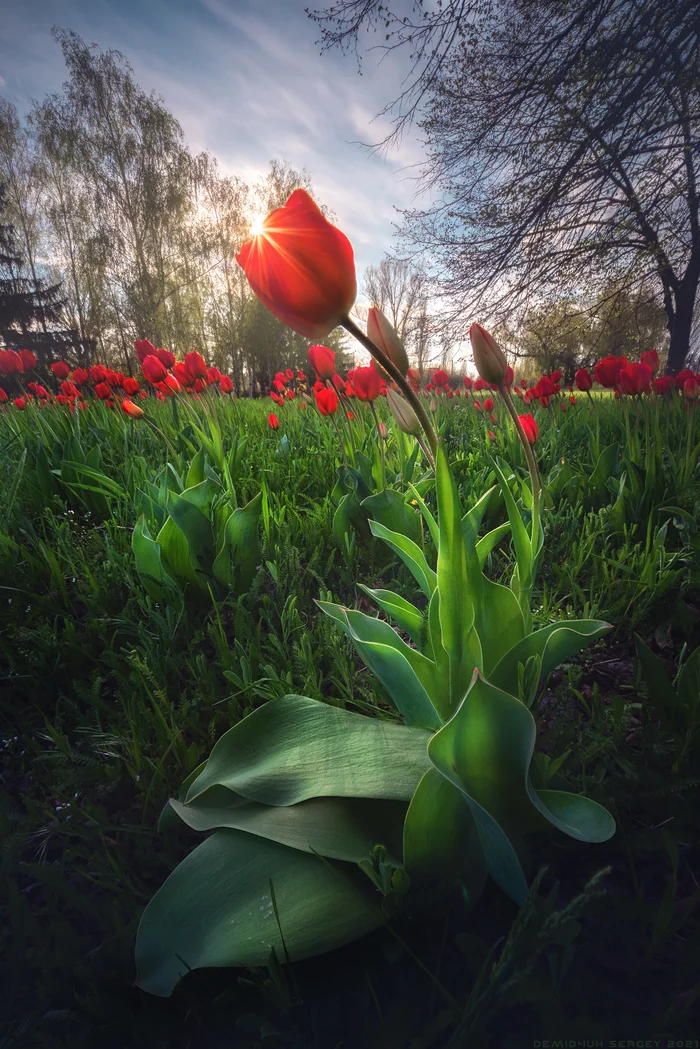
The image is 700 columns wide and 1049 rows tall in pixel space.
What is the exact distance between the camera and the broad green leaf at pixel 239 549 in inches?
53.6

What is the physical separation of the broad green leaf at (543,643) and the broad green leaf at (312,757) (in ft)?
0.44

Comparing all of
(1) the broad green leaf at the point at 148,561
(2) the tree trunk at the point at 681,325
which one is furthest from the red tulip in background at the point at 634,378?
(2) the tree trunk at the point at 681,325

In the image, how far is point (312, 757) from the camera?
27.0 inches

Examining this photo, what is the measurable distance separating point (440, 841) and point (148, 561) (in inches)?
40.6

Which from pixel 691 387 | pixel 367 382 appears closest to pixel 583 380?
pixel 691 387

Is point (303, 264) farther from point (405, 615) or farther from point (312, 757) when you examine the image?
point (312, 757)

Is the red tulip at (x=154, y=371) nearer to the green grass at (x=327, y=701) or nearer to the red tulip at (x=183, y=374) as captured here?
the red tulip at (x=183, y=374)

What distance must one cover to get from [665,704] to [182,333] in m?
20.4

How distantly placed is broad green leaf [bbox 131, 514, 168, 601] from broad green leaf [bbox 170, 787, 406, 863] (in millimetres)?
776

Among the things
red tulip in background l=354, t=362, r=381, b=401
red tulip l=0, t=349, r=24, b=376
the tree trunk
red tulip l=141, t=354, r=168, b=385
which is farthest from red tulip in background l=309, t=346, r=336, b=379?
the tree trunk

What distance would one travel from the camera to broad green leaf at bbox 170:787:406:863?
23.7 inches

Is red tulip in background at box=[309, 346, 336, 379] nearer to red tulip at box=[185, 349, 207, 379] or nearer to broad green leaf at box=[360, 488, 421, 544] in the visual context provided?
red tulip at box=[185, 349, 207, 379]

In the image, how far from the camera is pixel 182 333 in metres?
18.8

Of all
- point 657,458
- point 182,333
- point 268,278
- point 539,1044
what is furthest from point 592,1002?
point 182,333
